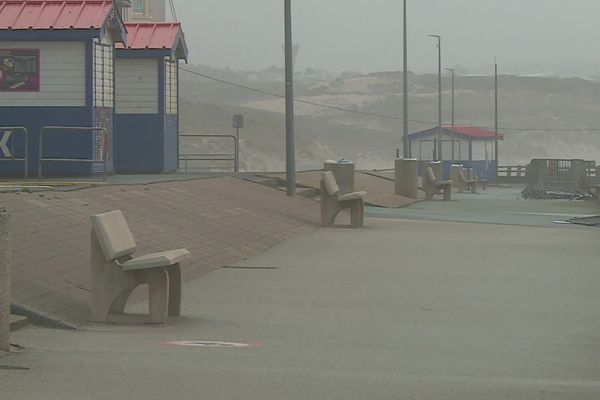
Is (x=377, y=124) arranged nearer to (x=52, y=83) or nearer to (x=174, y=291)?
(x=52, y=83)

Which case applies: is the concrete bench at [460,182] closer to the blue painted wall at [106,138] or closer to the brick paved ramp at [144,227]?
the blue painted wall at [106,138]

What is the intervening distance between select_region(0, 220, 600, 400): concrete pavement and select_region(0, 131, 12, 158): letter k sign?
1015 cm

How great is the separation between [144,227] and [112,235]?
594 centimetres

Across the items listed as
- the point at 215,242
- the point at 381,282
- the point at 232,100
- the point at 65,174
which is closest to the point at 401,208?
the point at 65,174

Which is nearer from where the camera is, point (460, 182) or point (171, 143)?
point (171, 143)

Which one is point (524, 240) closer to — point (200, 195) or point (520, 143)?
point (200, 195)

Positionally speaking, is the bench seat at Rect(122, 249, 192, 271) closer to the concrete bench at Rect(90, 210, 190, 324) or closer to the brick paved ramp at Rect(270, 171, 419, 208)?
the concrete bench at Rect(90, 210, 190, 324)

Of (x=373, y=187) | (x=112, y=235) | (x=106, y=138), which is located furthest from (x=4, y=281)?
(x=373, y=187)

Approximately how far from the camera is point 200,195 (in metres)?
22.0

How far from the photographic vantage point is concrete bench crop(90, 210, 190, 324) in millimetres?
10414

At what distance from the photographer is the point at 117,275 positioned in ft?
34.6

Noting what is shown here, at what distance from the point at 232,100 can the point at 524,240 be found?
175766mm

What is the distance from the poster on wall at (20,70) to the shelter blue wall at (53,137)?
466 millimetres

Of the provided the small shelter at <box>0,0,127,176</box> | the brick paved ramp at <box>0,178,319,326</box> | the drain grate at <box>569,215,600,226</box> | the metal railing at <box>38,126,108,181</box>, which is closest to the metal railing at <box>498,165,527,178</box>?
the drain grate at <box>569,215,600,226</box>
